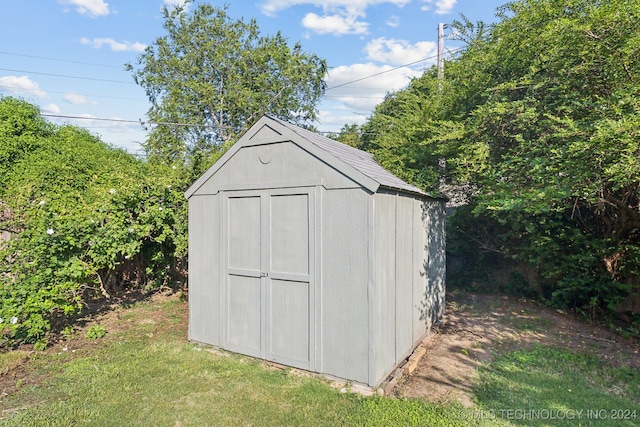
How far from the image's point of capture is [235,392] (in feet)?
11.4

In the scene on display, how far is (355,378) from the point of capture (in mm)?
3561

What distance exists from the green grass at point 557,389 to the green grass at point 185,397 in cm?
68

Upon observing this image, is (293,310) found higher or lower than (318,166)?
lower

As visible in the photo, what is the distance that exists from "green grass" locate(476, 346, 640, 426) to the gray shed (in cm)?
109

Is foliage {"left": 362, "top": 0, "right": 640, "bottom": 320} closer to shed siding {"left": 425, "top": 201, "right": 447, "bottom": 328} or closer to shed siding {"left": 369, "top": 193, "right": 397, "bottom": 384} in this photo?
shed siding {"left": 425, "top": 201, "right": 447, "bottom": 328}

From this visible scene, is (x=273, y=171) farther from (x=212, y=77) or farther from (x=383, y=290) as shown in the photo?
(x=212, y=77)

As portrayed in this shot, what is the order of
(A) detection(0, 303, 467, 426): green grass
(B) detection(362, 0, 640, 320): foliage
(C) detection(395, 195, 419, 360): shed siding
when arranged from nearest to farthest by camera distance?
(A) detection(0, 303, 467, 426): green grass → (C) detection(395, 195, 419, 360): shed siding → (B) detection(362, 0, 640, 320): foliage

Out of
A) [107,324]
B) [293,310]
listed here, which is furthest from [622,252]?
[107,324]

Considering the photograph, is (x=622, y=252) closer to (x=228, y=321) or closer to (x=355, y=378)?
(x=355, y=378)

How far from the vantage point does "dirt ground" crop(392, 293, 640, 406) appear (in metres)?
3.75

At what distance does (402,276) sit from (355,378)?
133cm

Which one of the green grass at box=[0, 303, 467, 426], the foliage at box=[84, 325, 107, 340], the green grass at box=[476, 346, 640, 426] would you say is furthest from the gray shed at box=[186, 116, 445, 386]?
the foliage at box=[84, 325, 107, 340]

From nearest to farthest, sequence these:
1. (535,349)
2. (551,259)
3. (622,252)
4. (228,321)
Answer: (228,321) → (535,349) → (622,252) → (551,259)

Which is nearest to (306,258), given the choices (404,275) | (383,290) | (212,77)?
(383,290)
